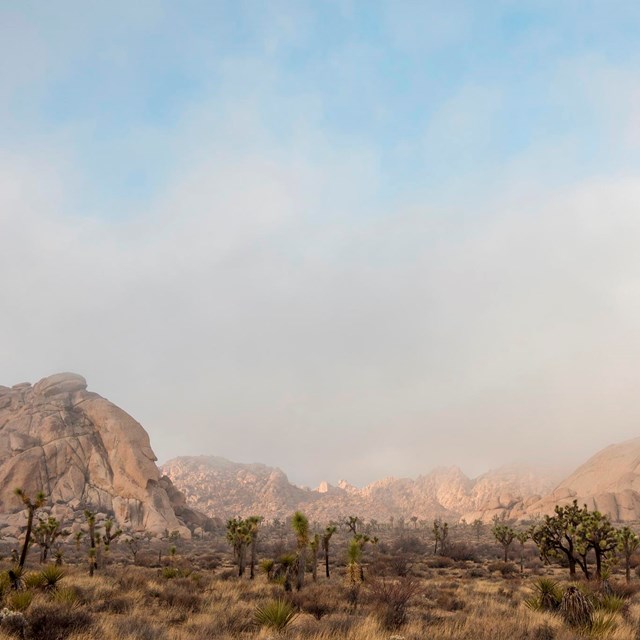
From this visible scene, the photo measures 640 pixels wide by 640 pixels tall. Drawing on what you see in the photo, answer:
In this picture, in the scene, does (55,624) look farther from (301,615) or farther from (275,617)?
(301,615)

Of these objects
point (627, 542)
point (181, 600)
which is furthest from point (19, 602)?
point (627, 542)

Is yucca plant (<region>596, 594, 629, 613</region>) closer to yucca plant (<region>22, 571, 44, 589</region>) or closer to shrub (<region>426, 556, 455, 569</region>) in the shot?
yucca plant (<region>22, 571, 44, 589</region>)

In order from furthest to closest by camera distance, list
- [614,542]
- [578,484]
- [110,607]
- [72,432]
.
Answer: [578,484]
[72,432]
[614,542]
[110,607]

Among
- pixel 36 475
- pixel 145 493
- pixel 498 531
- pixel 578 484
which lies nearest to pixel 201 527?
pixel 145 493

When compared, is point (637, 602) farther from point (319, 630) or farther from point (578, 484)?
point (578, 484)

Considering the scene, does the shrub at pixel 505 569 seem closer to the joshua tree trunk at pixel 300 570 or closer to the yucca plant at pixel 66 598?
the joshua tree trunk at pixel 300 570

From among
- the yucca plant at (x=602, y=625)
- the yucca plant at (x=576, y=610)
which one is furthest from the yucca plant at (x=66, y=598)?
the yucca plant at (x=602, y=625)

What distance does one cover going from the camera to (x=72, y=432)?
96.6 meters

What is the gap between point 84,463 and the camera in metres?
92.6

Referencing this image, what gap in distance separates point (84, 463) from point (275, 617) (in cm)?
9507

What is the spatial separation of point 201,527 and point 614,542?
266ft

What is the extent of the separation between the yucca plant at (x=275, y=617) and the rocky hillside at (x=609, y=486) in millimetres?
110875

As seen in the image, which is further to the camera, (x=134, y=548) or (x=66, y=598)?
(x=134, y=548)

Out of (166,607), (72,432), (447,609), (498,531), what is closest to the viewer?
(166,607)
